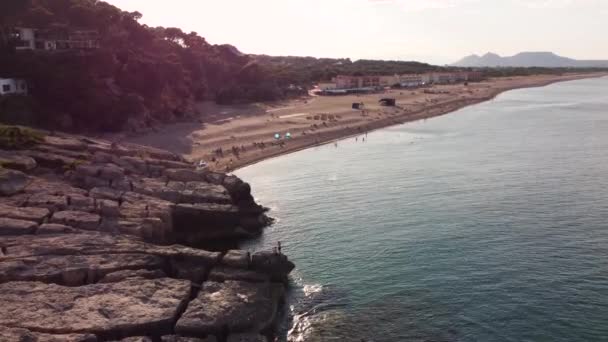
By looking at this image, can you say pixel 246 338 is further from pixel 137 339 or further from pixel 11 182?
pixel 11 182

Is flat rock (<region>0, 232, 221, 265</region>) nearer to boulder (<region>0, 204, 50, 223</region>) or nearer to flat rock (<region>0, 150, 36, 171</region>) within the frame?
boulder (<region>0, 204, 50, 223</region>)

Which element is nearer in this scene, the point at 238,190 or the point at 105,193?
the point at 105,193

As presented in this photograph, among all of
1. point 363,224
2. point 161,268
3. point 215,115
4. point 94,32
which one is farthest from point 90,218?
point 215,115

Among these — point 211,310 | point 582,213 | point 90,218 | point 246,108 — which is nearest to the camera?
point 211,310

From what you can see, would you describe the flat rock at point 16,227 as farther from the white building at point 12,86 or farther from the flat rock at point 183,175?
the white building at point 12,86

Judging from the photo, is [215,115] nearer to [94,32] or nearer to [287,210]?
[94,32]

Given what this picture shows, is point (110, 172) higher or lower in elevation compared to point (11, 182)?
lower

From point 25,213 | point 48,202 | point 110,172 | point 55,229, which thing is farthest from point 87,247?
point 110,172
